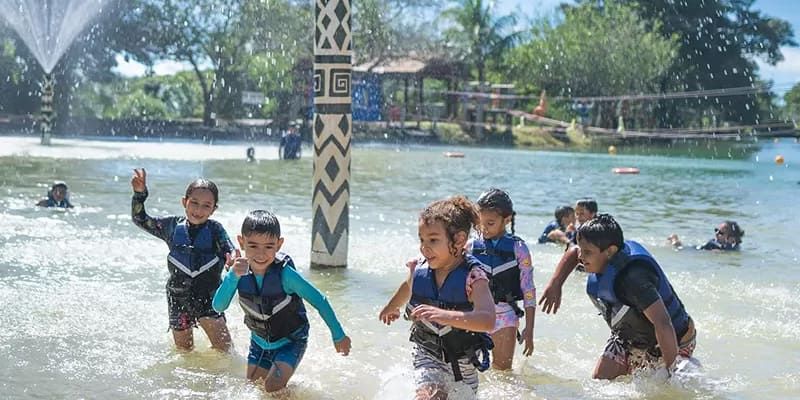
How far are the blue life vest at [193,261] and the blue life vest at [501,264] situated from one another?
1.74 m

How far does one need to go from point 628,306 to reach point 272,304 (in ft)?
6.61

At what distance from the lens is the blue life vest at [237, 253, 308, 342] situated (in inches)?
216

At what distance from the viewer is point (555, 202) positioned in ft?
69.6

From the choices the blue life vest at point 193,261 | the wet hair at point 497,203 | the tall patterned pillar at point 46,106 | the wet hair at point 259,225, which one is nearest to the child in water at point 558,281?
the wet hair at point 497,203

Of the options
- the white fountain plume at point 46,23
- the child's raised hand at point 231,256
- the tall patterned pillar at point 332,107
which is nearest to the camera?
the child's raised hand at point 231,256

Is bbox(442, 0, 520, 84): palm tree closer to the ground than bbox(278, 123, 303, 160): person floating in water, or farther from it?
farther from it

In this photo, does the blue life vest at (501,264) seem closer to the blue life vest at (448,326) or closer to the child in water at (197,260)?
the blue life vest at (448,326)

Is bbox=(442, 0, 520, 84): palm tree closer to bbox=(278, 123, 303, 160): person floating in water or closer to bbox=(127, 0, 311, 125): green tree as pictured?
bbox=(127, 0, 311, 125): green tree

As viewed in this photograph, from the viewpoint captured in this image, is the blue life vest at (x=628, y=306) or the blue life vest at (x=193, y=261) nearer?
the blue life vest at (x=628, y=306)

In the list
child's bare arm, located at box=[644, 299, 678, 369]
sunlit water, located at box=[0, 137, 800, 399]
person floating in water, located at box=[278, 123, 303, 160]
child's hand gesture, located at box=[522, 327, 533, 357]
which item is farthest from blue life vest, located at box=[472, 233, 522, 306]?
person floating in water, located at box=[278, 123, 303, 160]

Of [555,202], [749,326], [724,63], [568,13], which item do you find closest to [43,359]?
[749,326]

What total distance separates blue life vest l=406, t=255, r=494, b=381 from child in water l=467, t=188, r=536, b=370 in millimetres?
1254

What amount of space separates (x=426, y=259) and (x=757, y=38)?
7134 centimetres

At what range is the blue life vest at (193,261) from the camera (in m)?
6.54
